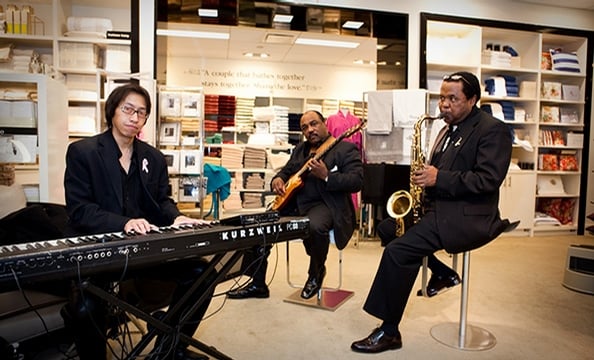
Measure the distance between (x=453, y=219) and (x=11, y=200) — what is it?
236 cm

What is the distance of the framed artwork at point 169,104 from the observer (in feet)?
13.4

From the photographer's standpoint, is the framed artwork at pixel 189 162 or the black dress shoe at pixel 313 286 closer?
the black dress shoe at pixel 313 286

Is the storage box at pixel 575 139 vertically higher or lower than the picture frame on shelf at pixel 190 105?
lower

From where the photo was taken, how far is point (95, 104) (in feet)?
13.3

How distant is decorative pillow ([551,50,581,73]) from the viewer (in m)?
5.21

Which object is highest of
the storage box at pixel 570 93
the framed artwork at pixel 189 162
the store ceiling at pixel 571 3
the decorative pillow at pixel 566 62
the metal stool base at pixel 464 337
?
the store ceiling at pixel 571 3

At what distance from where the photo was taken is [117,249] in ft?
3.91

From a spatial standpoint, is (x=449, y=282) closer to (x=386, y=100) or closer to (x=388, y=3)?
(x=386, y=100)

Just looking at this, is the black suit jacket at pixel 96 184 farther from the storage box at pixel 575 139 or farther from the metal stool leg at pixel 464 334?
the storage box at pixel 575 139

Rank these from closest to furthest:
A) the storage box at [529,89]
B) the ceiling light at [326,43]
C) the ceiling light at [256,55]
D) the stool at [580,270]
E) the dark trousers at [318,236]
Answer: the dark trousers at [318,236] → the stool at [580,270] → the storage box at [529,89] → the ceiling light at [326,43] → the ceiling light at [256,55]

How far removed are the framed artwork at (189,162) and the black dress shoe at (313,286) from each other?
Answer: 1921 mm

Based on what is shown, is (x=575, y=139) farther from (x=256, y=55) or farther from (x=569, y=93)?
(x=256, y=55)

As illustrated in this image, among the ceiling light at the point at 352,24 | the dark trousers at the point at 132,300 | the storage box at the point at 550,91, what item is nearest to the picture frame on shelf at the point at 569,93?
the storage box at the point at 550,91

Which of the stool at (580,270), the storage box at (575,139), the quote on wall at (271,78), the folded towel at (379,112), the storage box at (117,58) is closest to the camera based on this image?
the stool at (580,270)
